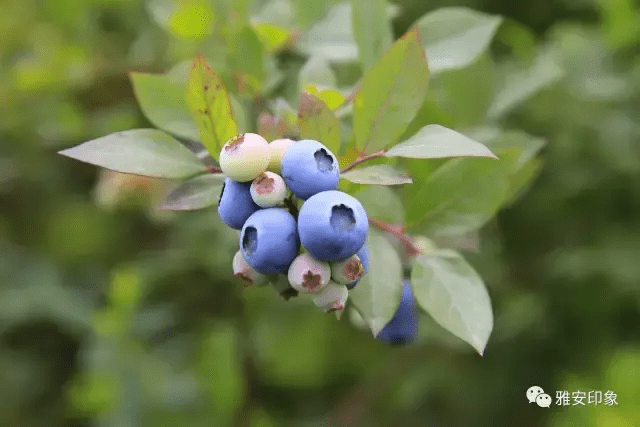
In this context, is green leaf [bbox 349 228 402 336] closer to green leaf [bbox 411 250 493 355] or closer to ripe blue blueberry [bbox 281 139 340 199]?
green leaf [bbox 411 250 493 355]

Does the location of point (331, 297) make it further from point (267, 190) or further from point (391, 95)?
point (391, 95)

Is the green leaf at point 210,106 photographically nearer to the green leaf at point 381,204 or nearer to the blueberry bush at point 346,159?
the blueberry bush at point 346,159

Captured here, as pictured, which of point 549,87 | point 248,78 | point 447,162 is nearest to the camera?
point 447,162

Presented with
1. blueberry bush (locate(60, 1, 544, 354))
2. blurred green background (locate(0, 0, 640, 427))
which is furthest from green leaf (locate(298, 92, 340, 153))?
blurred green background (locate(0, 0, 640, 427))

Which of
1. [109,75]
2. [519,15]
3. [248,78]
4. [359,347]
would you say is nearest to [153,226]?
[109,75]

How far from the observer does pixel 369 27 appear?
0.94 meters

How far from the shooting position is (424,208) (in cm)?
92

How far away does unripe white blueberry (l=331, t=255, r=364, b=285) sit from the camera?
678mm

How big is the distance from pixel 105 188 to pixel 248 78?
582 millimetres

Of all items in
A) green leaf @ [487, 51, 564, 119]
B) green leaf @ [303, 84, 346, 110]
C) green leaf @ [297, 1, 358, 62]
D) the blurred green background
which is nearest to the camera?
green leaf @ [303, 84, 346, 110]

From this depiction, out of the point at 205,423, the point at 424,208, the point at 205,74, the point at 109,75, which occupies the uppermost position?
the point at 205,74

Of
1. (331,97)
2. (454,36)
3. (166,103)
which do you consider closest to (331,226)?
(331,97)

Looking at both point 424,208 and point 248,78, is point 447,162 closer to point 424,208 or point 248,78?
point 424,208

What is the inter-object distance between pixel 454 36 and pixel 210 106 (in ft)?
1.60
